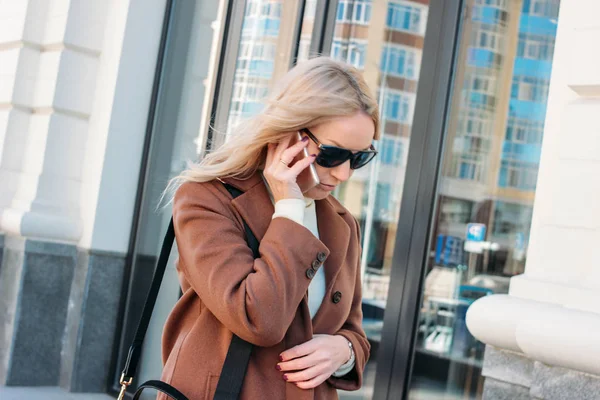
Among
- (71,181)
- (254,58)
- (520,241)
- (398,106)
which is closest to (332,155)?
(520,241)

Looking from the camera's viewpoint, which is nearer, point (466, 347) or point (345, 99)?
point (345, 99)

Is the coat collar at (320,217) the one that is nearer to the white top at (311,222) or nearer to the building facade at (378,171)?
the white top at (311,222)

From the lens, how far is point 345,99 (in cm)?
190

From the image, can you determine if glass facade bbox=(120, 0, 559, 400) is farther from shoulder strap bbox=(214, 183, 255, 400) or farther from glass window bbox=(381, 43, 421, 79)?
shoulder strap bbox=(214, 183, 255, 400)

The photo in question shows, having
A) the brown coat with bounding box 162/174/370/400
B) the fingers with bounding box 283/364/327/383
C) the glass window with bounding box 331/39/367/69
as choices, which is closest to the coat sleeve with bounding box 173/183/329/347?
the brown coat with bounding box 162/174/370/400

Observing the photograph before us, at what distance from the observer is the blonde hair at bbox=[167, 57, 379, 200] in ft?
6.23

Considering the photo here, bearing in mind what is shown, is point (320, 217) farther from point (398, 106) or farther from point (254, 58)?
point (254, 58)

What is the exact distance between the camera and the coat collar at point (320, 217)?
76.3 inches

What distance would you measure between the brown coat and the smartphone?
10cm

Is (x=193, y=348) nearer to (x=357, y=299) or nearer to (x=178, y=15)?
(x=357, y=299)

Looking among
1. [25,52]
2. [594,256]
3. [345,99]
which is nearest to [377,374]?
[594,256]

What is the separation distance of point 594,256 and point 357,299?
0.80m

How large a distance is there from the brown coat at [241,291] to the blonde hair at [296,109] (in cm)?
5

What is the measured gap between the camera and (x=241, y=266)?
5.87ft
